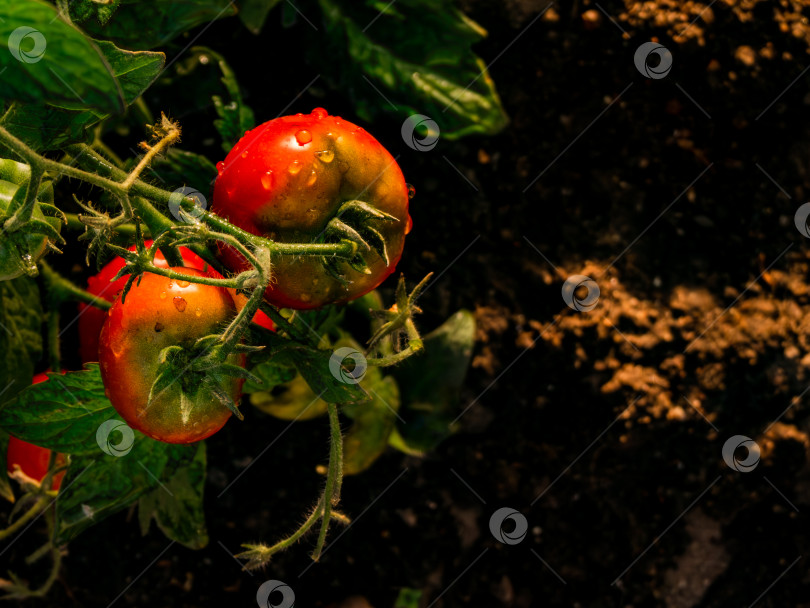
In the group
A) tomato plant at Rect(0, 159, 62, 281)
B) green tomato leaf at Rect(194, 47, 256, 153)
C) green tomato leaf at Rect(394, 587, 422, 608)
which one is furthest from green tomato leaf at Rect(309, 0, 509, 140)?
green tomato leaf at Rect(394, 587, 422, 608)

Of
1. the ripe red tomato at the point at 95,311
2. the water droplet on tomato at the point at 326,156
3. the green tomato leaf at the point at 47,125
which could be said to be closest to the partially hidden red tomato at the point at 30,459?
the ripe red tomato at the point at 95,311

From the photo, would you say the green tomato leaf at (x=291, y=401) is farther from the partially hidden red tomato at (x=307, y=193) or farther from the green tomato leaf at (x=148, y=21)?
the green tomato leaf at (x=148, y=21)

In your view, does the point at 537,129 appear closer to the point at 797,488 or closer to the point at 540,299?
the point at 540,299

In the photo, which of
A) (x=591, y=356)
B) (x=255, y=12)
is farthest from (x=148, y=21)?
(x=591, y=356)

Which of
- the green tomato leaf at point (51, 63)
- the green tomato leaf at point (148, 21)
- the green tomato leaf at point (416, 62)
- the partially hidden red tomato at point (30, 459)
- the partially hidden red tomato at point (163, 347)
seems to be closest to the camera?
the green tomato leaf at point (51, 63)

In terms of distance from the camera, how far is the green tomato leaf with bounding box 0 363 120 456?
0.80 metres

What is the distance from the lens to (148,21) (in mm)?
821

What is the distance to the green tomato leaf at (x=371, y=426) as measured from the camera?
43.7 inches

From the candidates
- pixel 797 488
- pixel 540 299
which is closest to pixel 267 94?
pixel 540 299

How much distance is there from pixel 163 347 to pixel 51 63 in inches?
10.1

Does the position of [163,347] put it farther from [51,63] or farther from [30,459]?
[30,459]

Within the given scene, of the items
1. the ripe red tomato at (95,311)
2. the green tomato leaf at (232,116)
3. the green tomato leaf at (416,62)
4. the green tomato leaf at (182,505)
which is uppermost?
the green tomato leaf at (416,62)

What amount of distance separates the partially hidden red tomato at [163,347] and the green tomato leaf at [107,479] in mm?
247

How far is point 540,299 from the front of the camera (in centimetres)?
127
